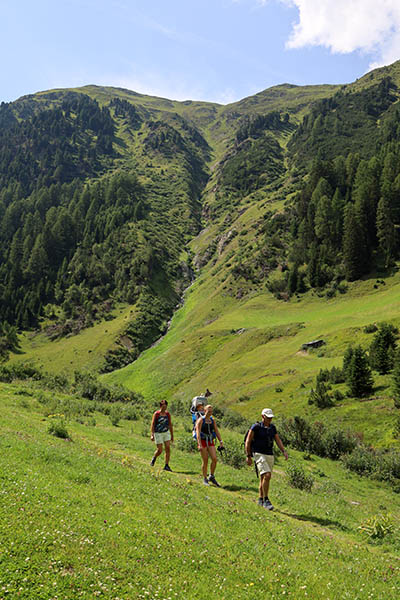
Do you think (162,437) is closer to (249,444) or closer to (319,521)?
(249,444)

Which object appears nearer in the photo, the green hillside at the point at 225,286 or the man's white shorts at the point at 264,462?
the man's white shorts at the point at 264,462

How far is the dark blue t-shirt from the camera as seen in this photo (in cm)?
1224

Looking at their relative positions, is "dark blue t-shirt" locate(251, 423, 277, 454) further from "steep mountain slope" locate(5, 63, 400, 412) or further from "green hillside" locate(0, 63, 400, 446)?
"steep mountain slope" locate(5, 63, 400, 412)

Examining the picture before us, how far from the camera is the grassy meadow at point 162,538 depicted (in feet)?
20.5

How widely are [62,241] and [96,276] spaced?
40.5 metres

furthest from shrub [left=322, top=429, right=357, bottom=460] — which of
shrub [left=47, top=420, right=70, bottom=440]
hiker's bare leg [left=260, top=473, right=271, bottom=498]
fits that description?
shrub [left=47, top=420, right=70, bottom=440]

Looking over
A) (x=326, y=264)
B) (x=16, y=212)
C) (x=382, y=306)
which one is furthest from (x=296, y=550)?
(x=16, y=212)

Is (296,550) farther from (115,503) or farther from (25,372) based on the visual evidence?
(25,372)

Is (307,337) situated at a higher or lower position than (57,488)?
lower

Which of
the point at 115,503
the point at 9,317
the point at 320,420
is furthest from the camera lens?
the point at 9,317

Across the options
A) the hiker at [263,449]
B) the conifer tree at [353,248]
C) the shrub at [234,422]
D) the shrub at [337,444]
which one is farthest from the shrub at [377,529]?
the conifer tree at [353,248]

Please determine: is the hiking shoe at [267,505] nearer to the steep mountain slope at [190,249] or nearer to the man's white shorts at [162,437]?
the man's white shorts at [162,437]

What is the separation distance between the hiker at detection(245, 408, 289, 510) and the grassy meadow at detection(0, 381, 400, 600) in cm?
87

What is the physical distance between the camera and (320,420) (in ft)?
110
